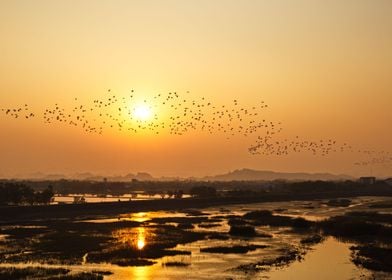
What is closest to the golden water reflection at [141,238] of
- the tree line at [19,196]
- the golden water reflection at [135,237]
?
the golden water reflection at [135,237]

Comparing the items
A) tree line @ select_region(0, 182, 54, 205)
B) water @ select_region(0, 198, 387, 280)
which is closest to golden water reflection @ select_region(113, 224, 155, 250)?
water @ select_region(0, 198, 387, 280)

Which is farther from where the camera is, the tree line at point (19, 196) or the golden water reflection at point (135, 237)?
the tree line at point (19, 196)

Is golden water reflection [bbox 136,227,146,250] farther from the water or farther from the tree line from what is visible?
the tree line

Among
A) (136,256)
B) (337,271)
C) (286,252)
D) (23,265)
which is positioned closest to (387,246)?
(286,252)

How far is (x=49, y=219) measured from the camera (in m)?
81.3

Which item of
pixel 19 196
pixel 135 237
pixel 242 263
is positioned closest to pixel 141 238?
pixel 135 237

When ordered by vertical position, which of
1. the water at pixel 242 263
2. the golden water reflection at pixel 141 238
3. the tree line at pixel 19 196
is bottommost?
the water at pixel 242 263

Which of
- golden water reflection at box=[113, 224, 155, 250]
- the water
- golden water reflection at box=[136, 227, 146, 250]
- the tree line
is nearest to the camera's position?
the water

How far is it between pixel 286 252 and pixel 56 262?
18.1 m

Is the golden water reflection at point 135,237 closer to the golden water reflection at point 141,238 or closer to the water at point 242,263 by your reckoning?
the golden water reflection at point 141,238

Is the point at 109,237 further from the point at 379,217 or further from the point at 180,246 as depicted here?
the point at 379,217

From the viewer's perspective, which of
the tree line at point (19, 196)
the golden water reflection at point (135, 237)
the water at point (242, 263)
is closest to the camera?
the water at point (242, 263)

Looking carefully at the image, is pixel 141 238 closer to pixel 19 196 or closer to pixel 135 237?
pixel 135 237

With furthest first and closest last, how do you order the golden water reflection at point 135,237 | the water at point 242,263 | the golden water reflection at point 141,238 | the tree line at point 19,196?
the tree line at point 19,196 → the golden water reflection at point 135,237 → the golden water reflection at point 141,238 → the water at point 242,263
